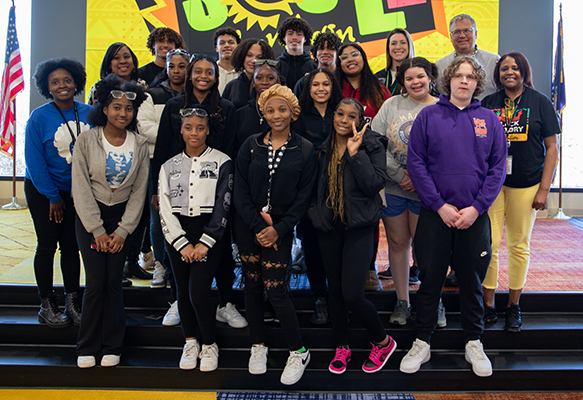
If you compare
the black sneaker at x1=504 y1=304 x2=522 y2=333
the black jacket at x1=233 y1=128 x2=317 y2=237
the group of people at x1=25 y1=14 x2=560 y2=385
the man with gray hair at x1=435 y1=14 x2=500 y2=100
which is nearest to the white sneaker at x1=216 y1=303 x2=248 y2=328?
the group of people at x1=25 y1=14 x2=560 y2=385

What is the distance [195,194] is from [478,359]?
1.92 m

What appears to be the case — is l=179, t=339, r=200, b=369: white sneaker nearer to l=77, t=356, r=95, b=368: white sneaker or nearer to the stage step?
the stage step

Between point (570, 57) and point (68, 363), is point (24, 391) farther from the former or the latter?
point (570, 57)

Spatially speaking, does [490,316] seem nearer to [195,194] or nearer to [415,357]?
[415,357]

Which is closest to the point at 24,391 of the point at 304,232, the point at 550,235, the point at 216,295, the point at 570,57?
the point at 216,295

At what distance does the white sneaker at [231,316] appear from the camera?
2.58m

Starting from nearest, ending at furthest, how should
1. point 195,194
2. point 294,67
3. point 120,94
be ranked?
point 195,194 < point 120,94 < point 294,67

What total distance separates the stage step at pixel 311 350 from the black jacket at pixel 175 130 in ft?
3.40

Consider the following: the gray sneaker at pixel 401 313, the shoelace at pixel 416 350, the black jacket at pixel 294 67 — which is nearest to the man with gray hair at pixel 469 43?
the black jacket at pixel 294 67

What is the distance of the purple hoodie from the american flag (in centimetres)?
725

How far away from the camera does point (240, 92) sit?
9.44 ft

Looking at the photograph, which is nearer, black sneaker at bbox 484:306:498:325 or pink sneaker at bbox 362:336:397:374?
pink sneaker at bbox 362:336:397:374

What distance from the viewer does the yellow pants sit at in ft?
8.45

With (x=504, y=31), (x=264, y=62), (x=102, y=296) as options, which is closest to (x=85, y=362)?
(x=102, y=296)
